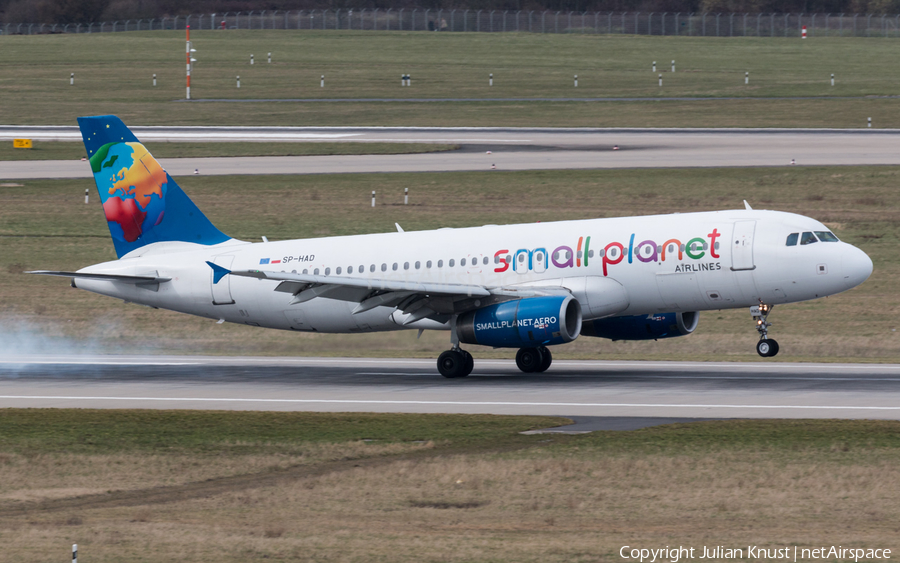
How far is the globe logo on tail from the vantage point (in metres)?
40.5

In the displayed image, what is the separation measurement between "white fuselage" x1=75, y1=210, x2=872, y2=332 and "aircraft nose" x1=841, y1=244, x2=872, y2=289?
0.03 meters

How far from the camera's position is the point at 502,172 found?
68.2 meters

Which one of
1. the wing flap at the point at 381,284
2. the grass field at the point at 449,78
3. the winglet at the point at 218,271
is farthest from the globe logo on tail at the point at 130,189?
the grass field at the point at 449,78

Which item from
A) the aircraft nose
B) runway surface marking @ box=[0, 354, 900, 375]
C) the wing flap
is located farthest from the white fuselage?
runway surface marking @ box=[0, 354, 900, 375]

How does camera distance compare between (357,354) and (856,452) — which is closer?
(856,452)

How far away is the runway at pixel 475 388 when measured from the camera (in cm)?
2945

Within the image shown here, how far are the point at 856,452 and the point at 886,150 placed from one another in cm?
5048

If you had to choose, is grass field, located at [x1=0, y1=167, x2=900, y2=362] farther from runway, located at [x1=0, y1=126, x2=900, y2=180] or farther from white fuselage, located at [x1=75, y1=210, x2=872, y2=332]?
white fuselage, located at [x1=75, y1=210, x2=872, y2=332]

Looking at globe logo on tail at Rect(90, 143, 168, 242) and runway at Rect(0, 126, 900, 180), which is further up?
runway at Rect(0, 126, 900, 180)

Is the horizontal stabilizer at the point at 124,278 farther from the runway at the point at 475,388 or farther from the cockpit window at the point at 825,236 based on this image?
the cockpit window at the point at 825,236

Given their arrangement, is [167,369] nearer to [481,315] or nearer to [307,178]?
[481,315]

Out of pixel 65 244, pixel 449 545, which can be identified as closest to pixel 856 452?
pixel 449 545

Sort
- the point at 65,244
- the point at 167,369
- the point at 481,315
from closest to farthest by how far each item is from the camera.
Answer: the point at 481,315
the point at 167,369
the point at 65,244

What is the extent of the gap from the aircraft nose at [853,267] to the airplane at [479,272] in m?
0.04
